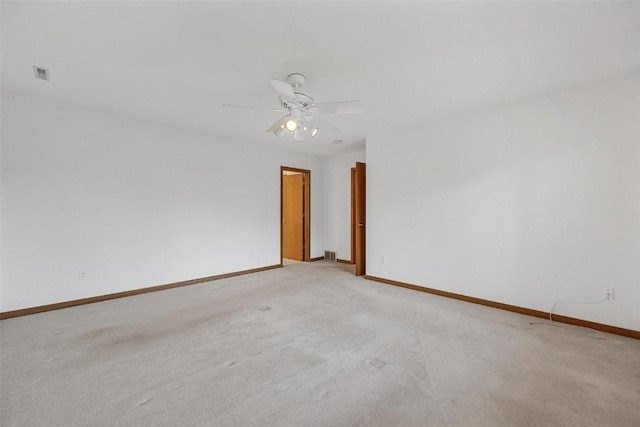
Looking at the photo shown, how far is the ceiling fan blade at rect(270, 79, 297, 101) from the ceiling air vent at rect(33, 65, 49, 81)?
2205 millimetres

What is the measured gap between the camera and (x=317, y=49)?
2.13 meters

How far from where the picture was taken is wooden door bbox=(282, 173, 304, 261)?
644cm

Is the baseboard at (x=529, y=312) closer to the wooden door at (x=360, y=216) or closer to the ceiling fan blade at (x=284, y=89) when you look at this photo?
the wooden door at (x=360, y=216)

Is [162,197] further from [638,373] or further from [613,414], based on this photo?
[638,373]

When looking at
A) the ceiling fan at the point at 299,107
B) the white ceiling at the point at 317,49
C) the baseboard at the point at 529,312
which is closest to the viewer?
the white ceiling at the point at 317,49

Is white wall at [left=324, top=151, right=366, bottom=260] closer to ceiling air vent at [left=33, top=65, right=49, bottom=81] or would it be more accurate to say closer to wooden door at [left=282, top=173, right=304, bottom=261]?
wooden door at [left=282, top=173, right=304, bottom=261]

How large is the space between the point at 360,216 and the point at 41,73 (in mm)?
4283

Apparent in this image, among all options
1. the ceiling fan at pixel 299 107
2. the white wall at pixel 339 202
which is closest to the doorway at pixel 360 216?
the white wall at pixel 339 202

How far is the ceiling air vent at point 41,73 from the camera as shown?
2514mm

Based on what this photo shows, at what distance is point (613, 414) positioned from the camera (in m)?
1.60

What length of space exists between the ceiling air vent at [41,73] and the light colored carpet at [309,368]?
96.6 inches

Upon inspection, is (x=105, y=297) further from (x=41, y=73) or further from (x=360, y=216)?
(x=360, y=216)

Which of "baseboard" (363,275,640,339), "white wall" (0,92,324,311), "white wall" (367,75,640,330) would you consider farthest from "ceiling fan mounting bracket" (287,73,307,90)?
"baseboard" (363,275,640,339)

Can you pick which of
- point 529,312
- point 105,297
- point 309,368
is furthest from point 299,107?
point 105,297
